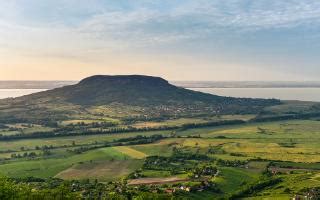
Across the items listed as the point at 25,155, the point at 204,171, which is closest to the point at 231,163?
the point at 204,171

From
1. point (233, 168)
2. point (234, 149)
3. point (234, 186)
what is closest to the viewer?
point (234, 186)

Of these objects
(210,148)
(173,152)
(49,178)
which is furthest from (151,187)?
(210,148)

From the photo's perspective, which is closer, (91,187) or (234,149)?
(91,187)

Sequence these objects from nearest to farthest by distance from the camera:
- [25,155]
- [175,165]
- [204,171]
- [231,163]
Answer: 1. [204,171]
2. [175,165]
3. [231,163]
4. [25,155]

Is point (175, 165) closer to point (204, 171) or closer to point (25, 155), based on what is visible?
point (204, 171)

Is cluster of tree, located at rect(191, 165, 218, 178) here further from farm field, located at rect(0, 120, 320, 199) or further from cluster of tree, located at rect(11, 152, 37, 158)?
cluster of tree, located at rect(11, 152, 37, 158)

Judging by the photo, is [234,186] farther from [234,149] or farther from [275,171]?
[234,149]

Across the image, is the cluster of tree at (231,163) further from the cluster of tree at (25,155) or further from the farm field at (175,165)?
the cluster of tree at (25,155)

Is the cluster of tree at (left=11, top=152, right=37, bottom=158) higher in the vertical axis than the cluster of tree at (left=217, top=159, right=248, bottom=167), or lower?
higher

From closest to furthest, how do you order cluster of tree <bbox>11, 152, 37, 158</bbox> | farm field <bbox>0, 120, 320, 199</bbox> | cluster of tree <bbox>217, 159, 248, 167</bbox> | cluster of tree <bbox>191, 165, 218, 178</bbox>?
farm field <bbox>0, 120, 320, 199</bbox>
cluster of tree <bbox>191, 165, 218, 178</bbox>
cluster of tree <bbox>217, 159, 248, 167</bbox>
cluster of tree <bbox>11, 152, 37, 158</bbox>

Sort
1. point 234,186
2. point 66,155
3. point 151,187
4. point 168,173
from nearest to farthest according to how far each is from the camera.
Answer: point 151,187
point 234,186
point 168,173
point 66,155

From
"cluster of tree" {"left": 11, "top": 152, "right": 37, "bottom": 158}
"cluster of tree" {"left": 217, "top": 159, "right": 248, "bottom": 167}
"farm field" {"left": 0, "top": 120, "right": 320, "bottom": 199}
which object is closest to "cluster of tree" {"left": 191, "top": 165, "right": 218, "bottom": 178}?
"farm field" {"left": 0, "top": 120, "right": 320, "bottom": 199}
